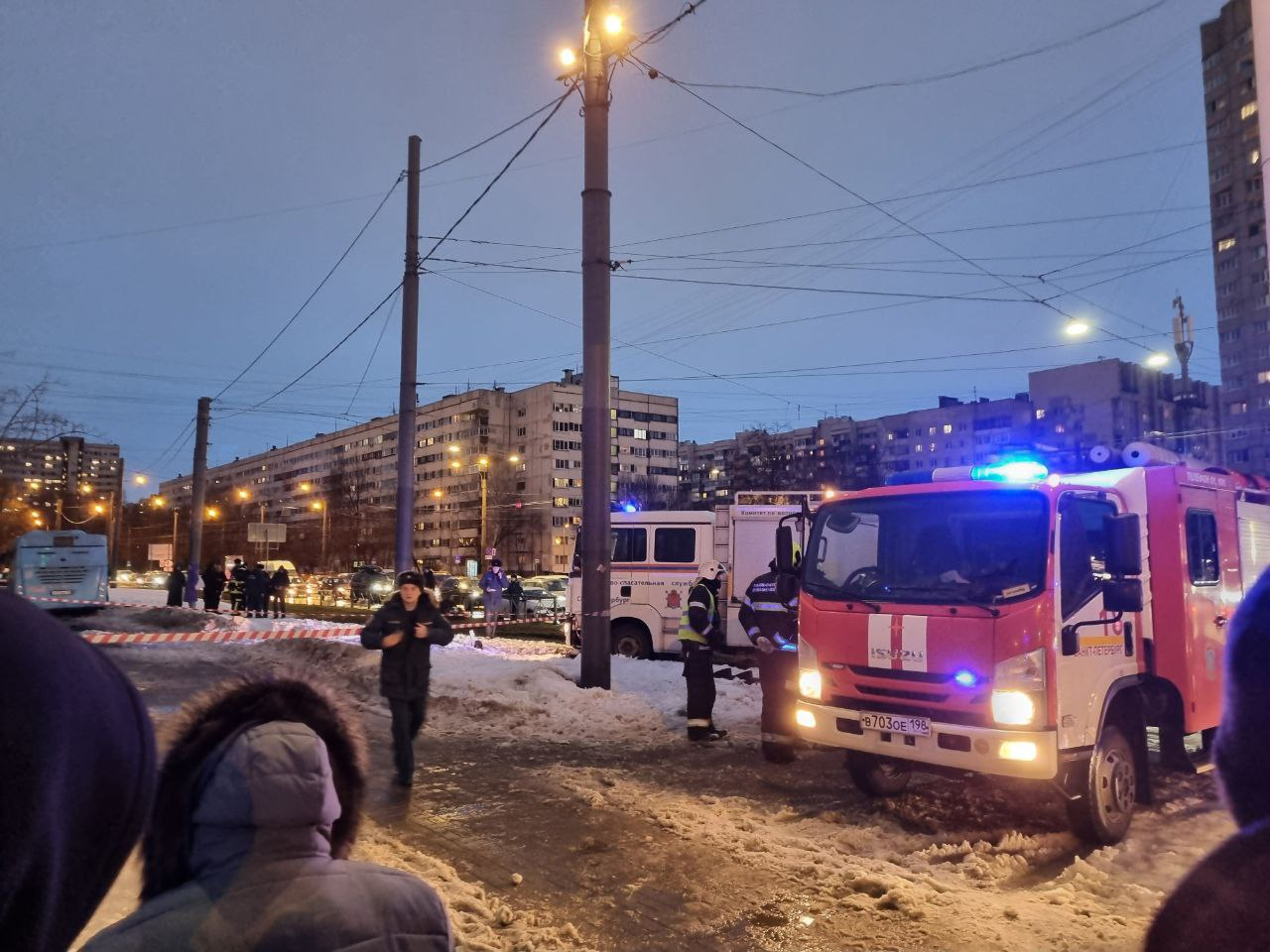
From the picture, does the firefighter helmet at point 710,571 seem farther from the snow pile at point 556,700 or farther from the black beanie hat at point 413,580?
the black beanie hat at point 413,580

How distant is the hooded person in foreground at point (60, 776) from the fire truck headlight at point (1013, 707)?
20.0ft

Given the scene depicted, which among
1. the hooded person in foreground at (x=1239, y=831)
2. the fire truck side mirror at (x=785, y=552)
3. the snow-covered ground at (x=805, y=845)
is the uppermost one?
the fire truck side mirror at (x=785, y=552)

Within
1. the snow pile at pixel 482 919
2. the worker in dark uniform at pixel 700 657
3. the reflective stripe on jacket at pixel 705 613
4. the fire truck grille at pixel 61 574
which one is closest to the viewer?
the snow pile at pixel 482 919

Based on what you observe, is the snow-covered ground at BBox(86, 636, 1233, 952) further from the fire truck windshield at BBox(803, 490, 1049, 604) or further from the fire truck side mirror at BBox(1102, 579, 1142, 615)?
the fire truck windshield at BBox(803, 490, 1049, 604)

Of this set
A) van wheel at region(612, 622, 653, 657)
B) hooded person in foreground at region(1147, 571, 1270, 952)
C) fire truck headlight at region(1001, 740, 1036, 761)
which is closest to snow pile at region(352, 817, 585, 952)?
fire truck headlight at region(1001, 740, 1036, 761)

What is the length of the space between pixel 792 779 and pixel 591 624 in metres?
4.23

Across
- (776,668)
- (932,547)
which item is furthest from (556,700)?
(932,547)

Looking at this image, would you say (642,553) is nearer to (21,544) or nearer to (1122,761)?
(1122,761)

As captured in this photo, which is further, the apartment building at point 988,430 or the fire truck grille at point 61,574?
the apartment building at point 988,430

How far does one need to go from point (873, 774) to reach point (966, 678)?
1914 mm

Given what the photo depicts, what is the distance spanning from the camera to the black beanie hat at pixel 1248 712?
126 cm

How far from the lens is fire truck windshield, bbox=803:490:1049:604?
6402 mm

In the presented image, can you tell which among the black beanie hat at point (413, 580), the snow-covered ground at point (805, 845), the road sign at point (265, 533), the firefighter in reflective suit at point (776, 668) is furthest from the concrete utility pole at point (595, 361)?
the road sign at point (265, 533)

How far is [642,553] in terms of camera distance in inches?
645
